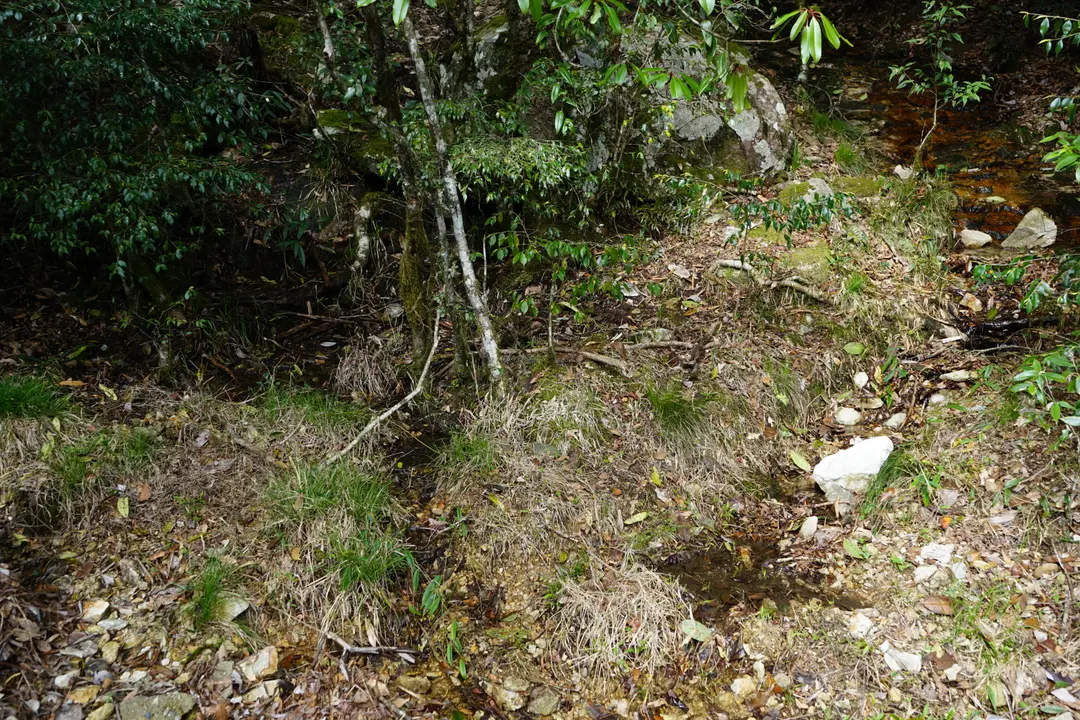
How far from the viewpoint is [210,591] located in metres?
3.42

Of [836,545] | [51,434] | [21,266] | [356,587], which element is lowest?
[836,545]

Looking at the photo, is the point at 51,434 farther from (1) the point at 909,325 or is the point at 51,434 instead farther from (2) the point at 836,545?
(1) the point at 909,325

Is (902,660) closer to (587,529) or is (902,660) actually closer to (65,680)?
(587,529)

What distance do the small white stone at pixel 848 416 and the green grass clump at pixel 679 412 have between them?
89cm

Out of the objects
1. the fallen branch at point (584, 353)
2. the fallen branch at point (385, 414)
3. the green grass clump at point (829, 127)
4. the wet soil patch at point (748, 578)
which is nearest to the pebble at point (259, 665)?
the fallen branch at point (385, 414)

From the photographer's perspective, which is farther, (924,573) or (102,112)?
(102,112)

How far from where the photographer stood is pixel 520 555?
395cm

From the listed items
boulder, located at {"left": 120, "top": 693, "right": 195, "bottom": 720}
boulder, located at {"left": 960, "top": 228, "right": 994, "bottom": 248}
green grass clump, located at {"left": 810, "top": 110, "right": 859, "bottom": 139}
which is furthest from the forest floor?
green grass clump, located at {"left": 810, "top": 110, "right": 859, "bottom": 139}

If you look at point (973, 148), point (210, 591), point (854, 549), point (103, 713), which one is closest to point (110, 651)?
point (103, 713)

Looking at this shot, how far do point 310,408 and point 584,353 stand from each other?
1.91 m

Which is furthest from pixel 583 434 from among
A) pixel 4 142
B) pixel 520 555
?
pixel 4 142

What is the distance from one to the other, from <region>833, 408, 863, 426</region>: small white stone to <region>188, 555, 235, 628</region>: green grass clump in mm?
3844

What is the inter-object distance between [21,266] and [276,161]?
208 cm

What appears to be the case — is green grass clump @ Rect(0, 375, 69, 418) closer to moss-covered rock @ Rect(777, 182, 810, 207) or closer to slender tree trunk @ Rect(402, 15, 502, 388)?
slender tree trunk @ Rect(402, 15, 502, 388)
